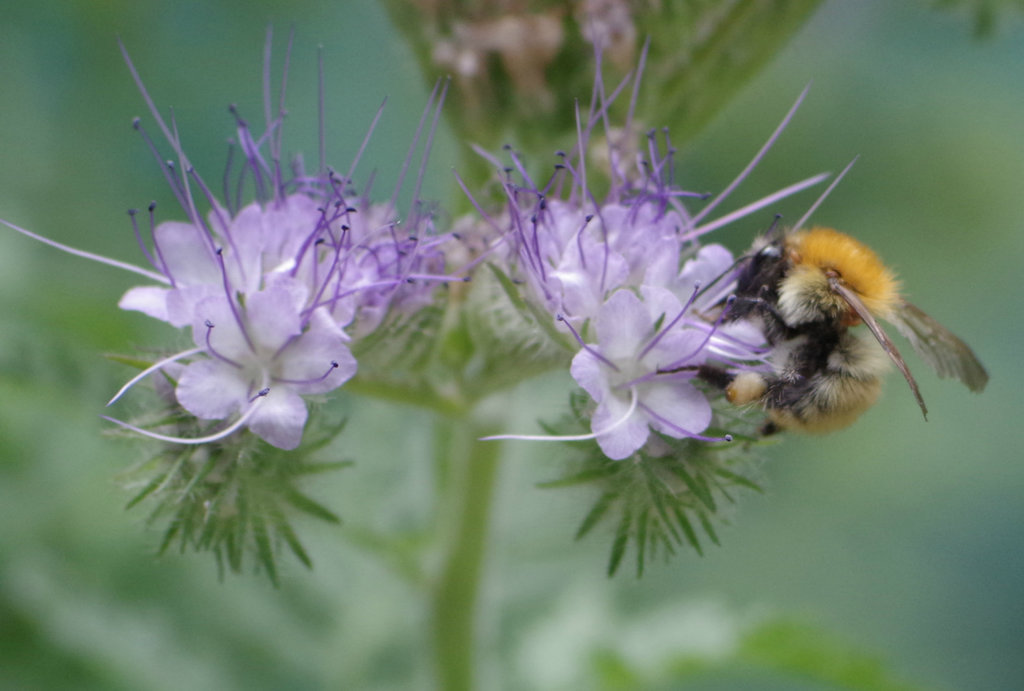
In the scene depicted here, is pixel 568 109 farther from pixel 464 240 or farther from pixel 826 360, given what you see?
pixel 826 360

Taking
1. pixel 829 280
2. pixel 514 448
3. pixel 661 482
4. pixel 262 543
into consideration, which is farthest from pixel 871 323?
pixel 514 448

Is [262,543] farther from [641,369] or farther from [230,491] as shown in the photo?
[641,369]

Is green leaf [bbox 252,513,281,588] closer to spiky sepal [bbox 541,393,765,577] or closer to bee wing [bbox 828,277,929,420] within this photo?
spiky sepal [bbox 541,393,765,577]

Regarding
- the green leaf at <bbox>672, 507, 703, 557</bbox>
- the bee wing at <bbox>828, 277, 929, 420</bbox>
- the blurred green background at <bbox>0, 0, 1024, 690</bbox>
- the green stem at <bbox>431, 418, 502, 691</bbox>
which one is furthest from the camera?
the blurred green background at <bbox>0, 0, 1024, 690</bbox>

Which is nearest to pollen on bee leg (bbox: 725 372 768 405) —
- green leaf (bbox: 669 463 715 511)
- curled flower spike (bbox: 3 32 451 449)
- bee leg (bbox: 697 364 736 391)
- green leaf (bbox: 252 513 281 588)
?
bee leg (bbox: 697 364 736 391)

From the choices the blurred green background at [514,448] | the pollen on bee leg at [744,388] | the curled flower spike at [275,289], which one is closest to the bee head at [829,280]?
the pollen on bee leg at [744,388]

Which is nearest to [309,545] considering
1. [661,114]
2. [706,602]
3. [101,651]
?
[101,651]
